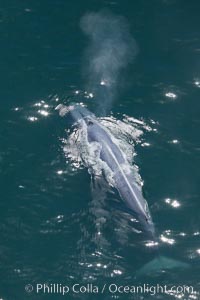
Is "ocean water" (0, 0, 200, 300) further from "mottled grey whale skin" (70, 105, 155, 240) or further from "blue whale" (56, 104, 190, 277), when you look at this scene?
"mottled grey whale skin" (70, 105, 155, 240)

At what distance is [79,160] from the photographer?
105 feet

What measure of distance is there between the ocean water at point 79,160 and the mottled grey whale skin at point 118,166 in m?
0.72

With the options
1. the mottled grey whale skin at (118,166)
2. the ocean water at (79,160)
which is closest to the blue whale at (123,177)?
the mottled grey whale skin at (118,166)

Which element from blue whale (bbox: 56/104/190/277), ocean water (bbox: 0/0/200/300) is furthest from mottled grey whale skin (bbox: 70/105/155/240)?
ocean water (bbox: 0/0/200/300)

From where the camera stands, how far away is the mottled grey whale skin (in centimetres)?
2778

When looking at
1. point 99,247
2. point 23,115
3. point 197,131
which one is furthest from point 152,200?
point 23,115

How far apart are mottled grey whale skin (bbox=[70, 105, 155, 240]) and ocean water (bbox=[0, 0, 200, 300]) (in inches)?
28.2

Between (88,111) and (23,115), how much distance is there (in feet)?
15.2

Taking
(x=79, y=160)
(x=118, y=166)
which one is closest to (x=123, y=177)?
(x=118, y=166)

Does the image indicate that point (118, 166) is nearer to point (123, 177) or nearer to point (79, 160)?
point (123, 177)

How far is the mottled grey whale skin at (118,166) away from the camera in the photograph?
27784mm

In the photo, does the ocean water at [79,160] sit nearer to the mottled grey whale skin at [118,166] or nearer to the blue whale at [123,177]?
the blue whale at [123,177]

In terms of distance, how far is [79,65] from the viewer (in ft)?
130

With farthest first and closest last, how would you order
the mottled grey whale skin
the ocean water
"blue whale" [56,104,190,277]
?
the mottled grey whale skin → the ocean water → "blue whale" [56,104,190,277]
